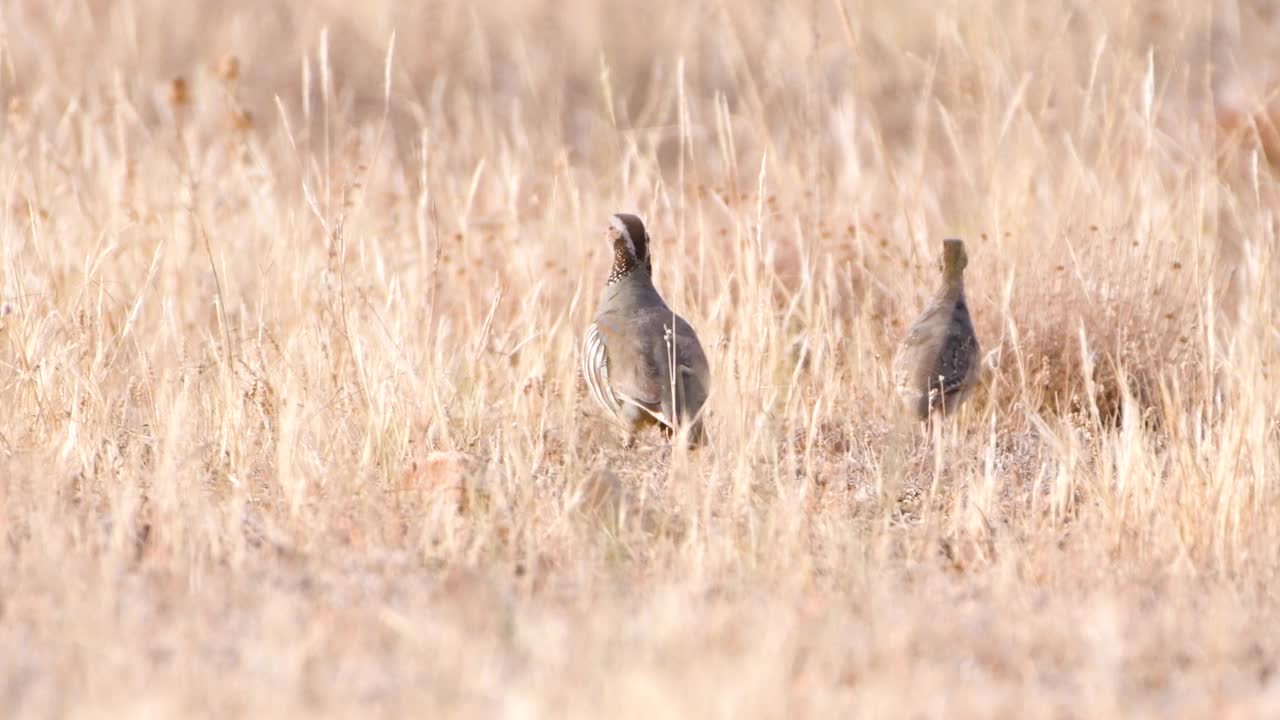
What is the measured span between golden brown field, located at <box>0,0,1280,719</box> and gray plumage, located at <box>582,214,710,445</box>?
0.48 ft

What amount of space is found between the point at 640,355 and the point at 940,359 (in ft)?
3.49

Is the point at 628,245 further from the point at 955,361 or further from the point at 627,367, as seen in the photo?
the point at 955,361

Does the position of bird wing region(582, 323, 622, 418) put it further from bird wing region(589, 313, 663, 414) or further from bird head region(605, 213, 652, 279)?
bird head region(605, 213, 652, 279)

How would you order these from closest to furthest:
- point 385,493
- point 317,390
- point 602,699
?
point 602,699 < point 385,493 < point 317,390

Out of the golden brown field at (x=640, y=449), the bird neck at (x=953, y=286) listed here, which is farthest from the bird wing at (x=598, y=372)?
the bird neck at (x=953, y=286)

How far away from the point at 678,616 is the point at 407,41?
1254cm

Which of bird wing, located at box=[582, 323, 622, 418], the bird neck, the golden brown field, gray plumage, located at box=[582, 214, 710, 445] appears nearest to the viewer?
the golden brown field

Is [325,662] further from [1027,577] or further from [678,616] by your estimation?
[1027,577]

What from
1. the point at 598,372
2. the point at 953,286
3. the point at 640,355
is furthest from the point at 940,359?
the point at 598,372

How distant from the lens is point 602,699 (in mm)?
3551

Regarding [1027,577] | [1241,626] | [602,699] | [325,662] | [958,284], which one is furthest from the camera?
[958,284]

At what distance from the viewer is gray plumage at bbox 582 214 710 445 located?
6.39 metres

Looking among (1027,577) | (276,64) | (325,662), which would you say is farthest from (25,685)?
(276,64)

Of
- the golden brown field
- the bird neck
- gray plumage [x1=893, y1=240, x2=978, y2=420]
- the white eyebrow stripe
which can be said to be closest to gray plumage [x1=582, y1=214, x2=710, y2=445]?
the white eyebrow stripe
